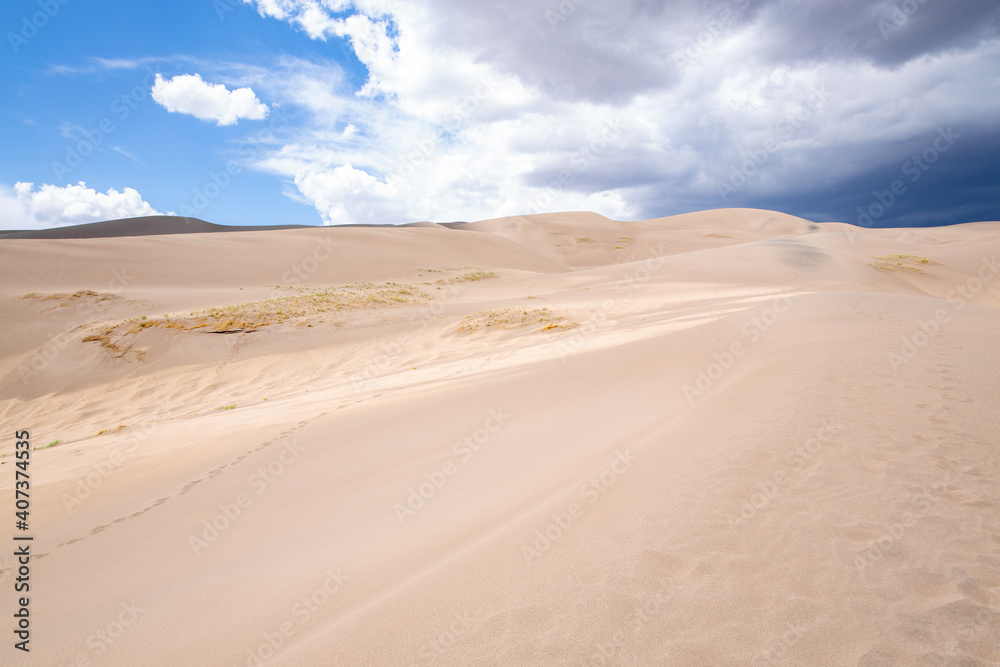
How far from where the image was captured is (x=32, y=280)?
1788 centimetres

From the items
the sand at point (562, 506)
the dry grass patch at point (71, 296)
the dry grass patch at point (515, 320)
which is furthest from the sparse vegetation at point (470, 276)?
the sand at point (562, 506)

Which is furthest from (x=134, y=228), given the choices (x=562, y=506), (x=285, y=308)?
Answer: (x=562, y=506)

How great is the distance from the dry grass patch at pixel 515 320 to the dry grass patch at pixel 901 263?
1945cm

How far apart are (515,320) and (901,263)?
23.9 metres

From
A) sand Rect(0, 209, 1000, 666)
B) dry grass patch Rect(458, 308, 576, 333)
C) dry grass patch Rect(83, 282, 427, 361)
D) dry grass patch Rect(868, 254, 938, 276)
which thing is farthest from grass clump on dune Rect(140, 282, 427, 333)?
dry grass patch Rect(868, 254, 938, 276)

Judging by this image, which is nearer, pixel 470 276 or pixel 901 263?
pixel 901 263

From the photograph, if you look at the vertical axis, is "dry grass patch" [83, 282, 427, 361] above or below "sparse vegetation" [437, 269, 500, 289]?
below

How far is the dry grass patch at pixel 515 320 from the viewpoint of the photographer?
13.2 metres

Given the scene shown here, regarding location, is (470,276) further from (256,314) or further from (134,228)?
(134,228)

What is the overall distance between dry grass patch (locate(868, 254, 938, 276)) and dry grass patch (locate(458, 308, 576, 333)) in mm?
19449

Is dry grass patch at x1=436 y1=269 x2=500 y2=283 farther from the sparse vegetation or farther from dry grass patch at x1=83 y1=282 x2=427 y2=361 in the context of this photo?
dry grass patch at x1=83 y1=282 x2=427 y2=361

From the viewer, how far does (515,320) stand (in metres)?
13.9

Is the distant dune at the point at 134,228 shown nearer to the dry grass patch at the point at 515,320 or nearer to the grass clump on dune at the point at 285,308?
the grass clump on dune at the point at 285,308

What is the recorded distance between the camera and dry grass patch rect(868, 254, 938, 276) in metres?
24.2
